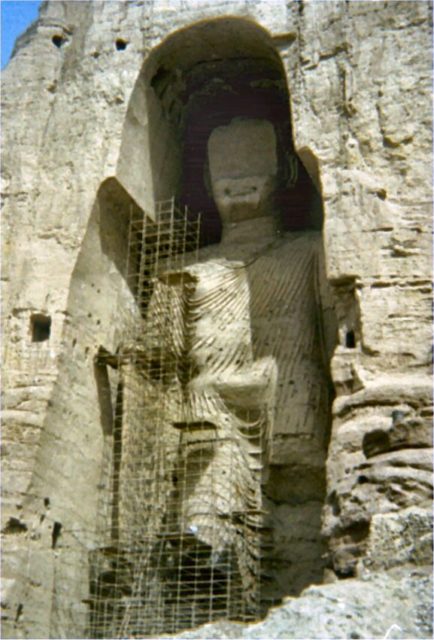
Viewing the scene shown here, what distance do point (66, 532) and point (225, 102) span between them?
4.59m

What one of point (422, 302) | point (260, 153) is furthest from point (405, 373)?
point (260, 153)

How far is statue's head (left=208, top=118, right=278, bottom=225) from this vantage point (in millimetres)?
10266

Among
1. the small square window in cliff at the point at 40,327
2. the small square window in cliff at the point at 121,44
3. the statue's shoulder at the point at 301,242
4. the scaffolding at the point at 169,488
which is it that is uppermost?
the small square window in cliff at the point at 121,44

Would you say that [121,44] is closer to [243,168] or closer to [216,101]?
[216,101]

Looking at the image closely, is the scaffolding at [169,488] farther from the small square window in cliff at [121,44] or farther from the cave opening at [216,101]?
the small square window in cliff at [121,44]

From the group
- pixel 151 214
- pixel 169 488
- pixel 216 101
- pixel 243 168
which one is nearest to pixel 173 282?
pixel 151 214

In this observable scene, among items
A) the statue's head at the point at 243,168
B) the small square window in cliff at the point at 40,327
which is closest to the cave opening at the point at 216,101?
the statue's head at the point at 243,168

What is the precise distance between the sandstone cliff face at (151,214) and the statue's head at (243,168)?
0.44 metres

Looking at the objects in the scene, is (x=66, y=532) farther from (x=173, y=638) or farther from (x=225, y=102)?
(x=225, y=102)

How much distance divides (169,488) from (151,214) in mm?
2414

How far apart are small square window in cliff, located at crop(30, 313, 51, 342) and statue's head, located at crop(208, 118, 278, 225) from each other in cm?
221

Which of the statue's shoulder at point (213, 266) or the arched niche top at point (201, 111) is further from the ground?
the arched niche top at point (201, 111)

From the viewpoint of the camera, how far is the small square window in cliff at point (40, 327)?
29.2 ft

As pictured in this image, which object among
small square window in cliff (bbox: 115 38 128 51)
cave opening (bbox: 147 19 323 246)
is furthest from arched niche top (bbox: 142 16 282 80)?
small square window in cliff (bbox: 115 38 128 51)
